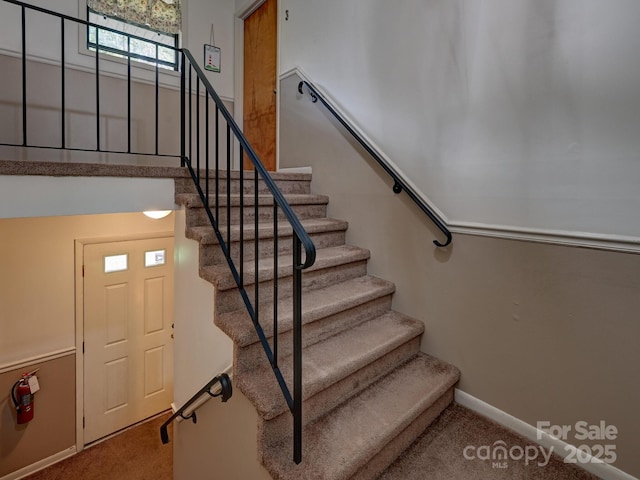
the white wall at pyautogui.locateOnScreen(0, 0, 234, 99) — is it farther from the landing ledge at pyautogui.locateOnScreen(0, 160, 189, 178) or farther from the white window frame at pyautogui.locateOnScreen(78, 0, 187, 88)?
the landing ledge at pyautogui.locateOnScreen(0, 160, 189, 178)

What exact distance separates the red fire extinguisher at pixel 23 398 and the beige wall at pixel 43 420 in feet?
0.15

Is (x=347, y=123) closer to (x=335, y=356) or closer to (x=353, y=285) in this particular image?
(x=353, y=285)

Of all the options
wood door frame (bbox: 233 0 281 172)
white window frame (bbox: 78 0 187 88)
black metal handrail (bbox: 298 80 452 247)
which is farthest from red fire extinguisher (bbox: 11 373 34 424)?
black metal handrail (bbox: 298 80 452 247)

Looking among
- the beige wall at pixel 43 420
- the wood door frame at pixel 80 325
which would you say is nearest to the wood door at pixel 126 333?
the wood door frame at pixel 80 325

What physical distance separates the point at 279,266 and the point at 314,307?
30cm

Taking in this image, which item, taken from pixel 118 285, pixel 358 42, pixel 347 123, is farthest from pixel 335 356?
pixel 118 285

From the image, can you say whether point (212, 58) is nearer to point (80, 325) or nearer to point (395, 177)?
point (395, 177)

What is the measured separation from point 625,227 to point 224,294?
181 cm

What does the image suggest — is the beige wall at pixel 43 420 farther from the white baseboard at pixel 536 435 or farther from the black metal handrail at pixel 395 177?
the white baseboard at pixel 536 435

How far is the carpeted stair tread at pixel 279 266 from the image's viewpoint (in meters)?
1.72

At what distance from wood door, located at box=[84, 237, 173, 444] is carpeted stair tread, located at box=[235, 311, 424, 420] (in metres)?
2.69

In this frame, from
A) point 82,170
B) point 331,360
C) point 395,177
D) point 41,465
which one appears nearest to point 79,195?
point 82,170

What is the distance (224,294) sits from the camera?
5.70 feet

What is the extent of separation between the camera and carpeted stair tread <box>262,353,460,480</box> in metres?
1.32
